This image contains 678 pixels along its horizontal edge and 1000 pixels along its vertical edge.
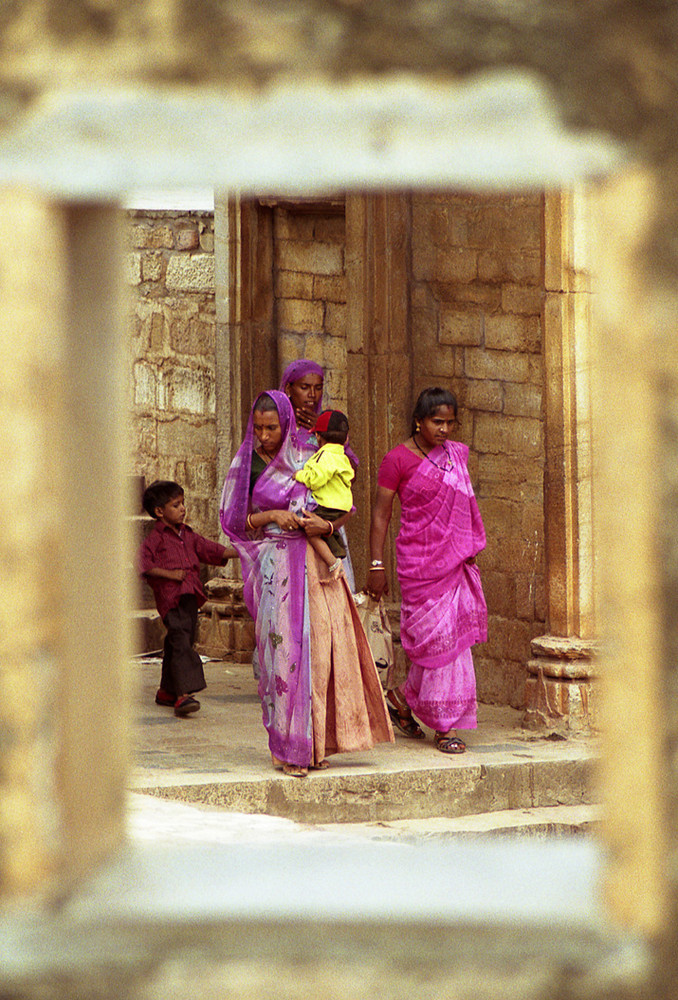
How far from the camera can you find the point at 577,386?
8188 mm

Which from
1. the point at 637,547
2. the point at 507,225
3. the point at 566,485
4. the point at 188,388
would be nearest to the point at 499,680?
the point at 566,485

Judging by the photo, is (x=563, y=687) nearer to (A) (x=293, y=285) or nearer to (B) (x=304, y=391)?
(B) (x=304, y=391)

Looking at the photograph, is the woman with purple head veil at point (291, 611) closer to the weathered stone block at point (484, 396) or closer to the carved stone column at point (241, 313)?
the weathered stone block at point (484, 396)

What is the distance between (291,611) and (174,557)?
4.81 feet

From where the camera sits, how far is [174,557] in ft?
28.0

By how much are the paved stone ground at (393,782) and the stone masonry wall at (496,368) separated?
766mm

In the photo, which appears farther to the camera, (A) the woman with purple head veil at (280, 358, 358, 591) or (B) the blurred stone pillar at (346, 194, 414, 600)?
(B) the blurred stone pillar at (346, 194, 414, 600)

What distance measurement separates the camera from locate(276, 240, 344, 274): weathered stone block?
382 inches

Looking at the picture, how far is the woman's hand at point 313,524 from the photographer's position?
7.14 m

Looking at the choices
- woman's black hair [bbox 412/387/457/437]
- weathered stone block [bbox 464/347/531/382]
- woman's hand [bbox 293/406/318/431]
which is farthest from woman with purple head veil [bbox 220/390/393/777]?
weathered stone block [bbox 464/347/531/382]

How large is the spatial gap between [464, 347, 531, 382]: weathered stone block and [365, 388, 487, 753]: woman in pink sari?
100cm

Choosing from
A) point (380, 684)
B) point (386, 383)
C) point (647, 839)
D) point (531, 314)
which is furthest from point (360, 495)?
point (647, 839)

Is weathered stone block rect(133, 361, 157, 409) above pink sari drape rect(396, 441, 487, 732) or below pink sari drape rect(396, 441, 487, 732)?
above

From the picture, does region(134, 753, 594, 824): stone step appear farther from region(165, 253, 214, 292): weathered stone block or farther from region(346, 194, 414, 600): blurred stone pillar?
region(165, 253, 214, 292): weathered stone block
